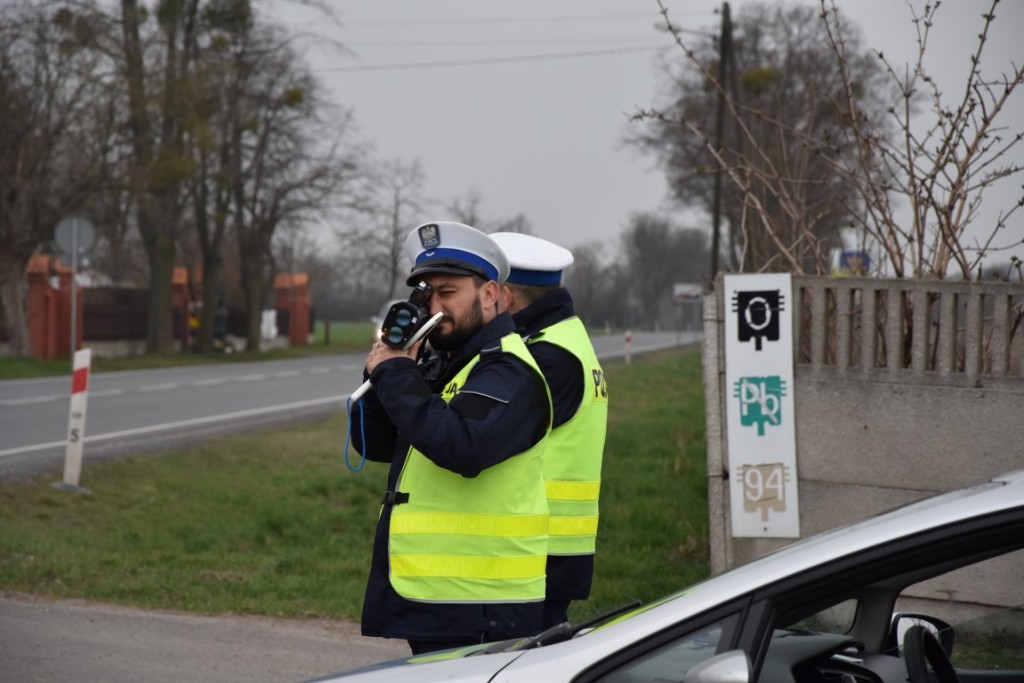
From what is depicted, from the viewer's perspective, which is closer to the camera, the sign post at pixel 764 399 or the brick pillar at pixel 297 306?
the sign post at pixel 764 399

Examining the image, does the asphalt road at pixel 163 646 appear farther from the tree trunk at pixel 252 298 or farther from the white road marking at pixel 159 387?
the tree trunk at pixel 252 298

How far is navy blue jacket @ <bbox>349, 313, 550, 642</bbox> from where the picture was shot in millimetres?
3340

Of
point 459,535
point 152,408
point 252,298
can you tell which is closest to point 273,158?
point 252,298

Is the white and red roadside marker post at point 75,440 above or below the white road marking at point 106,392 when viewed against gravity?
above

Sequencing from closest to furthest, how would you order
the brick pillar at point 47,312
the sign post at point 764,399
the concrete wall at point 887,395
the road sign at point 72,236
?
the concrete wall at point 887,395
the sign post at point 764,399
the road sign at point 72,236
the brick pillar at point 47,312

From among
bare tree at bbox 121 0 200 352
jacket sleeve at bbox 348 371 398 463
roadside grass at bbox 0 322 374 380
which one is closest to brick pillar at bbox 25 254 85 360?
roadside grass at bbox 0 322 374 380

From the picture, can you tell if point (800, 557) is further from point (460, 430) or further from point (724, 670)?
point (460, 430)

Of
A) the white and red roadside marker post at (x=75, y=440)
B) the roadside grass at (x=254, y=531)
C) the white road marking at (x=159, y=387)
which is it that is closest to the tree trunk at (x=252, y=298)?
the white road marking at (x=159, y=387)

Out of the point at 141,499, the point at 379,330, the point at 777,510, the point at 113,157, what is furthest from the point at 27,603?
the point at 113,157

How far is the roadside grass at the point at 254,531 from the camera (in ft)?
25.3

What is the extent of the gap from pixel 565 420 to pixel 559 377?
0.14 meters

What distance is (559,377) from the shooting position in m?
4.25

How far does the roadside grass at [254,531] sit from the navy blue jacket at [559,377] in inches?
108

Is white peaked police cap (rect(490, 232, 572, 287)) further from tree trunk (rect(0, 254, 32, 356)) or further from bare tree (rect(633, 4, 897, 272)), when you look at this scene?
tree trunk (rect(0, 254, 32, 356))
